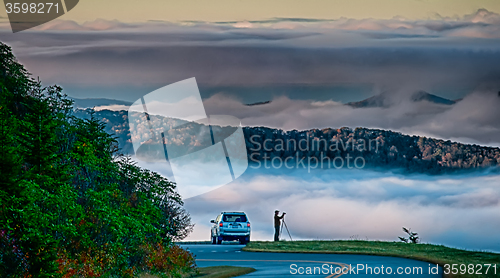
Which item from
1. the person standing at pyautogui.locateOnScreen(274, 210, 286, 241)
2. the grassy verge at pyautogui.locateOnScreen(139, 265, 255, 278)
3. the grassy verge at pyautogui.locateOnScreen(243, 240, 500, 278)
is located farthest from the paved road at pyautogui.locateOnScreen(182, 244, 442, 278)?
the person standing at pyautogui.locateOnScreen(274, 210, 286, 241)

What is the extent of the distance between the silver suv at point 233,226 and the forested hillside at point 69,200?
40.9 ft

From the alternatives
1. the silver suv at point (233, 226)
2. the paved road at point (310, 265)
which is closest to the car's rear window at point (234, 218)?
the silver suv at point (233, 226)

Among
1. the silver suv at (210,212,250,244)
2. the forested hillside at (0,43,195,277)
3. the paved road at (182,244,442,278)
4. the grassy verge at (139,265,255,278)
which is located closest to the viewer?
the forested hillside at (0,43,195,277)

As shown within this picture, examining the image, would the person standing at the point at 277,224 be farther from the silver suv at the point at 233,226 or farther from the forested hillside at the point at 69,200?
the forested hillside at the point at 69,200

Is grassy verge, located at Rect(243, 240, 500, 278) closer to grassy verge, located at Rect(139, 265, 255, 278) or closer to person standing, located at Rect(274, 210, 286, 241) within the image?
person standing, located at Rect(274, 210, 286, 241)

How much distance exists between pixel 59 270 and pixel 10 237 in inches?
65.7

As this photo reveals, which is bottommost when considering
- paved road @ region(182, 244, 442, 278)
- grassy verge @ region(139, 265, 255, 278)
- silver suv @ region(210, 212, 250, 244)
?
grassy verge @ region(139, 265, 255, 278)

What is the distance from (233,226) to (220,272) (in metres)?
16.4

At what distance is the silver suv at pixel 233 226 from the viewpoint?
37.5 meters

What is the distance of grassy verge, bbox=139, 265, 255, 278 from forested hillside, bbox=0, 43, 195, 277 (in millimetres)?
458

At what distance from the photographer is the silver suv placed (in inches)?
1476

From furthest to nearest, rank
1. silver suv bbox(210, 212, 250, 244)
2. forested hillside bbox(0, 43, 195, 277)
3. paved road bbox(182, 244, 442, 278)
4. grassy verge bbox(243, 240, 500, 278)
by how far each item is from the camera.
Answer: silver suv bbox(210, 212, 250, 244)
grassy verge bbox(243, 240, 500, 278)
paved road bbox(182, 244, 442, 278)
forested hillside bbox(0, 43, 195, 277)

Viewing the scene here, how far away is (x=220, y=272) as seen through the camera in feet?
70.4

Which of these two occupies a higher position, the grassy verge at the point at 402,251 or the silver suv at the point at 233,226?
the silver suv at the point at 233,226
